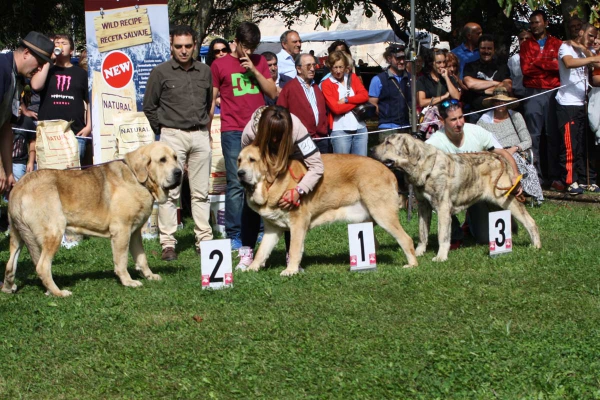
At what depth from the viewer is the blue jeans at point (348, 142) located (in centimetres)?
1033

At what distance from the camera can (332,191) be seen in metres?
7.56

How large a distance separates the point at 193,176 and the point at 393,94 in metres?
3.69

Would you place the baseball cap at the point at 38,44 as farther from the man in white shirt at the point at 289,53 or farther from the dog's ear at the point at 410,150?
the man in white shirt at the point at 289,53

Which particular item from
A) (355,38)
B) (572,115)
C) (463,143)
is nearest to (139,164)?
(463,143)

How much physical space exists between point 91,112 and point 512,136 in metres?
5.28

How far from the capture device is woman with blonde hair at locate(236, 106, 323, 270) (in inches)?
281

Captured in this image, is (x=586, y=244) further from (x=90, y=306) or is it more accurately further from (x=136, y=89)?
(x=136, y=89)

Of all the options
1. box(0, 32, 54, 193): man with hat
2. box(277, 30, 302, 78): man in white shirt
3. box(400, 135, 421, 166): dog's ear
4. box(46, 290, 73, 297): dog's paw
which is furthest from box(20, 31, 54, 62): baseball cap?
box(277, 30, 302, 78): man in white shirt

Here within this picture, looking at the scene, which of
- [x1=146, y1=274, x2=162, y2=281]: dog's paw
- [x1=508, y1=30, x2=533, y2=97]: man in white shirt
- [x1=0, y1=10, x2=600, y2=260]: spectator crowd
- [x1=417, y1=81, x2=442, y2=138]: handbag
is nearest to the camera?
[x1=146, y1=274, x2=162, y2=281]: dog's paw

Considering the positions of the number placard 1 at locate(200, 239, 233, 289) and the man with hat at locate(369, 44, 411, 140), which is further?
the man with hat at locate(369, 44, 411, 140)

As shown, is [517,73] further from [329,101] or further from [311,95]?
[311,95]

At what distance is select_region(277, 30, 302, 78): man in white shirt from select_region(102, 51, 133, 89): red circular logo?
299 centimetres

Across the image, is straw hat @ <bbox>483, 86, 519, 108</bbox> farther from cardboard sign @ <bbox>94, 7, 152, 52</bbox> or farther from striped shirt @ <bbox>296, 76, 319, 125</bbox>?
cardboard sign @ <bbox>94, 7, 152, 52</bbox>

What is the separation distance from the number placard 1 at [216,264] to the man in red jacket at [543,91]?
6.25 meters
